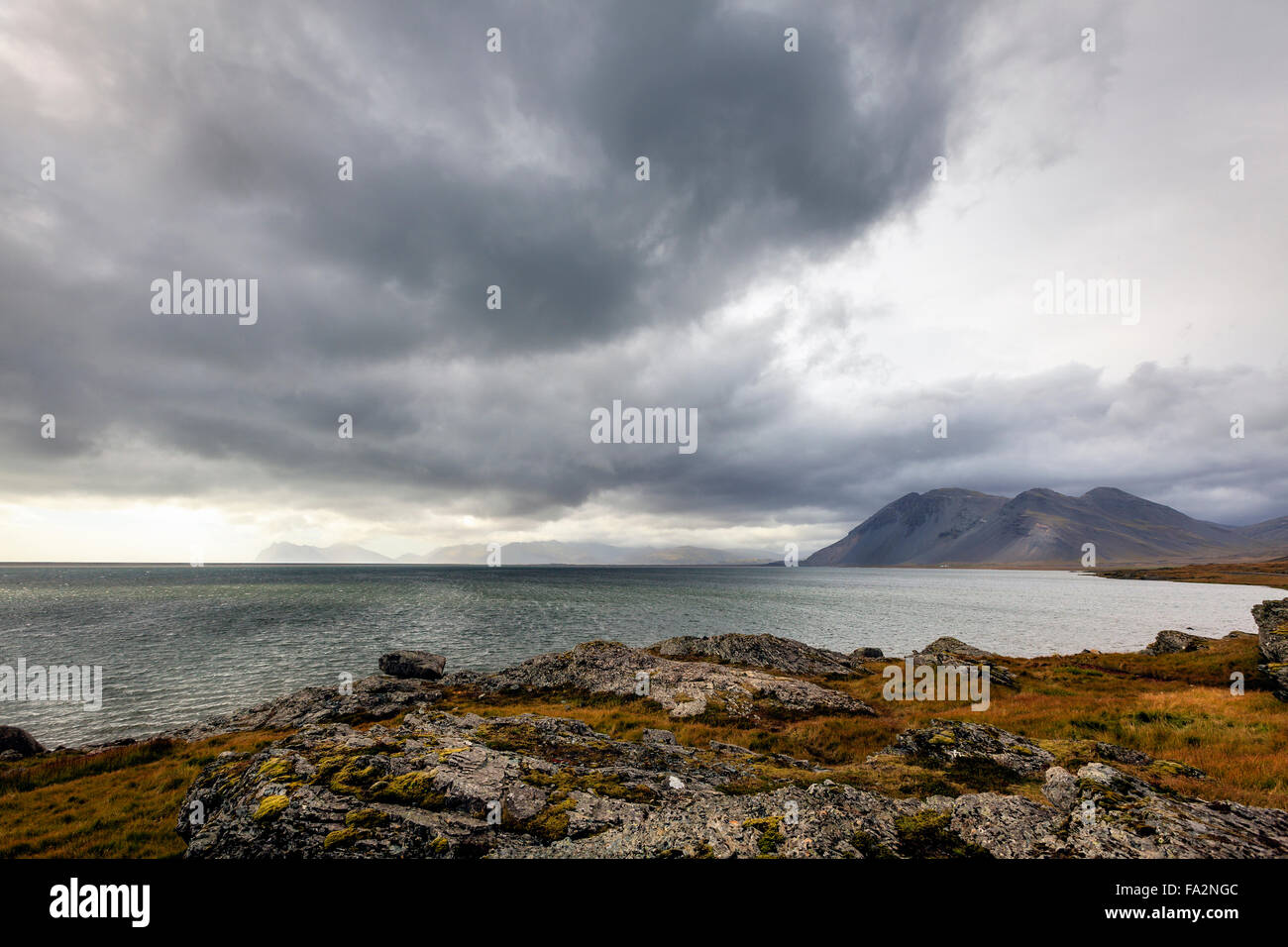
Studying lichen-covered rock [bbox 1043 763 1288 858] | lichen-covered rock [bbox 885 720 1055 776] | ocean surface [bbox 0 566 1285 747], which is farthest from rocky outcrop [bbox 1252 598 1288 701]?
ocean surface [bbox 0 566 1285 747]

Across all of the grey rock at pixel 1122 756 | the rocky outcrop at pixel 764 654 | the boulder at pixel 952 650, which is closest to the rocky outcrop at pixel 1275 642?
the boulder at pixel 952 650

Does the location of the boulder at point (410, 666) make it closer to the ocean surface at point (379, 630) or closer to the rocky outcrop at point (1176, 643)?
the ocean surface at point (379, 630)

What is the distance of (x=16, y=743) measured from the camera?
2559cm

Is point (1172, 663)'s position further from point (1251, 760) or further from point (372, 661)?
point (372, 661)

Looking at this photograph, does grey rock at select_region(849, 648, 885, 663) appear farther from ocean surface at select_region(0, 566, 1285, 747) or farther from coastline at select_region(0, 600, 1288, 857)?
coastline at select_region(0, 600, 1288, 857)

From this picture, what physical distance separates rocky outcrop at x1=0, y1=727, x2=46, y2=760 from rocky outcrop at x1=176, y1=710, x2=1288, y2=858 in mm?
26757

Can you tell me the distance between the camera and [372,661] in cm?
5166

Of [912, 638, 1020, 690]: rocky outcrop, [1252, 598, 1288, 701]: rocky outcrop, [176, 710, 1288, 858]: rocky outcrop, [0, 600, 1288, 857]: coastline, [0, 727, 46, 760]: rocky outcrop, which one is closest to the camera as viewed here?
[176, 710, 1288, 858]: rocky outcrop

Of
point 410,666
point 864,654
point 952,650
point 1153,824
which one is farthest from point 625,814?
point 952,650

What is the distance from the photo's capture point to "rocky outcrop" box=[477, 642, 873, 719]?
28469 mm

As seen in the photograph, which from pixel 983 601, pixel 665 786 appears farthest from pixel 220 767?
pixel 983 601

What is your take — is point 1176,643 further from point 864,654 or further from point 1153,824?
point 1153,824

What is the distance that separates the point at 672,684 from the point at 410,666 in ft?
87.7
